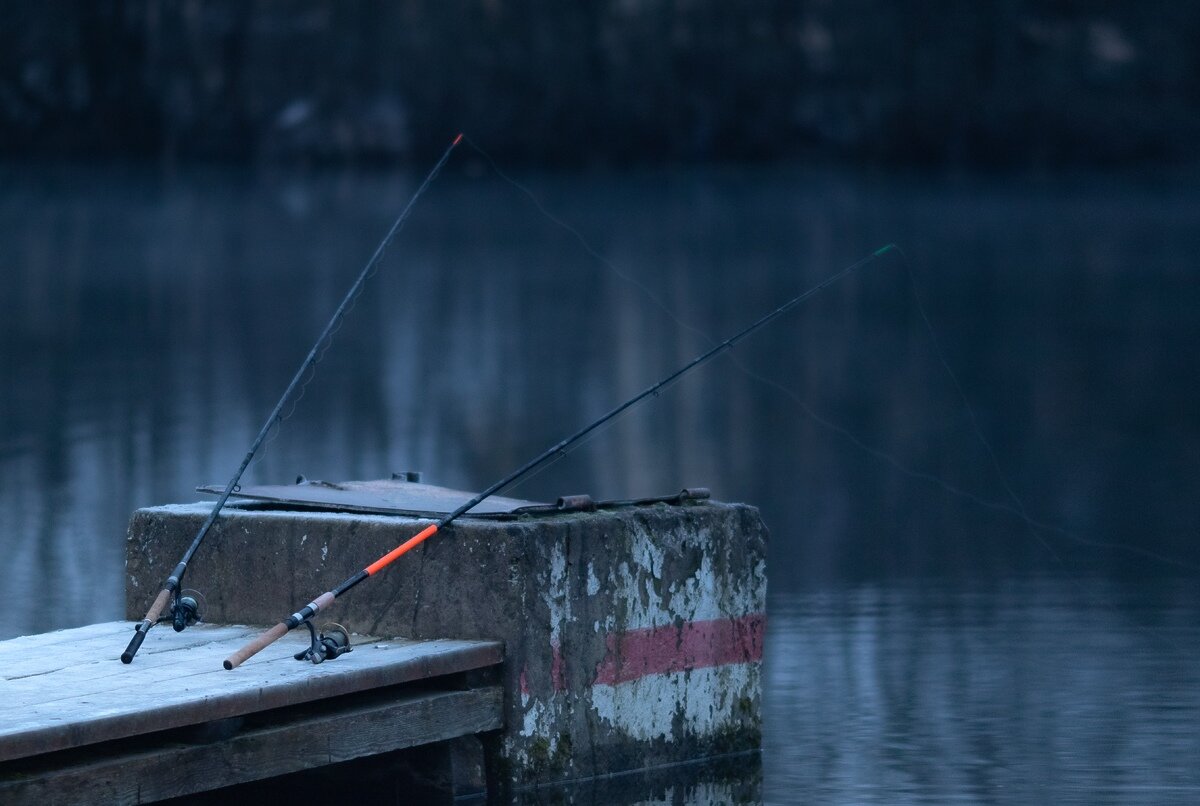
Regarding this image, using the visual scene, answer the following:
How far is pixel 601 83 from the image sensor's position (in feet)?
175

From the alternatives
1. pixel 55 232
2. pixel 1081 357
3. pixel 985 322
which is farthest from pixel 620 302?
pixel 55 232

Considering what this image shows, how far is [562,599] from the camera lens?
6.51 meters

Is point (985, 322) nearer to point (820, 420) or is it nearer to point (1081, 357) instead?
point (1081, 357)

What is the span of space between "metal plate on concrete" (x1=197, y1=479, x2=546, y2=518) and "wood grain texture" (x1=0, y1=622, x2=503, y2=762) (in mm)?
396

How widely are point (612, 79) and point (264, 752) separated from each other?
158 ft

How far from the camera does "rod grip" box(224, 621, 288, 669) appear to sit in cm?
606

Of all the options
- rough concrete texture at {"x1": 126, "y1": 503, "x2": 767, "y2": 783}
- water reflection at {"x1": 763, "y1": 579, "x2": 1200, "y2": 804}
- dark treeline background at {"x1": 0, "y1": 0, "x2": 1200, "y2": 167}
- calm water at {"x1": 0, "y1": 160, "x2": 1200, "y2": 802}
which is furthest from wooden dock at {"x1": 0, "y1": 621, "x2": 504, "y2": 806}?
dark treeline background at {"x1": 0, "y1": 0, "x2": 1200, "y2": 167}

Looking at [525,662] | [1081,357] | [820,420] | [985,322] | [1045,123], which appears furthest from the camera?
[1045,123]

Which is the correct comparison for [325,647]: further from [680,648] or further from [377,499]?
[680,648]

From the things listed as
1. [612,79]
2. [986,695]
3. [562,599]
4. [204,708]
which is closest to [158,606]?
[204,708]

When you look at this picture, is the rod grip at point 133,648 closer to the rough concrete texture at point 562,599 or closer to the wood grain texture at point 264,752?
the wood grain texture at point 264,752

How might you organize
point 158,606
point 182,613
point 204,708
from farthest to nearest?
point 182,613
point 158,606
point 204,708

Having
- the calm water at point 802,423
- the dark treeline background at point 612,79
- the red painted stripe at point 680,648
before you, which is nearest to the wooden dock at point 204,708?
the red painted stripe at point 680,648

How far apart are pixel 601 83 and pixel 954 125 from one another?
761 cm
